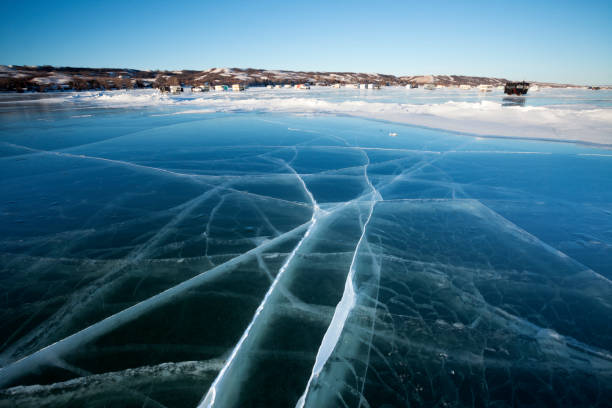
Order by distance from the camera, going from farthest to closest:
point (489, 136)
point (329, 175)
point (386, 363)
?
1. point (489, 136)
2. point (329, 175)
3. point (386, 363)

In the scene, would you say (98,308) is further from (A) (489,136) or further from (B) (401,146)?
(A) (489,136)

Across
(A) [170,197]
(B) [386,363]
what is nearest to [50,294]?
(A) [170,197]

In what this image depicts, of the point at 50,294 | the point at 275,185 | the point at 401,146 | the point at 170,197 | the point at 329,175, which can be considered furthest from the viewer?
the point at 401,146

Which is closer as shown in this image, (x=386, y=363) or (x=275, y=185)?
(x=386, y=363)

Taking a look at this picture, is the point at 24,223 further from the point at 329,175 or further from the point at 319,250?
the point at 329,175

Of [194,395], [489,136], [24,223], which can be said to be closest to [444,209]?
[194,395]

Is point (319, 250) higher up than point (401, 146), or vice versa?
point (401, 146)
